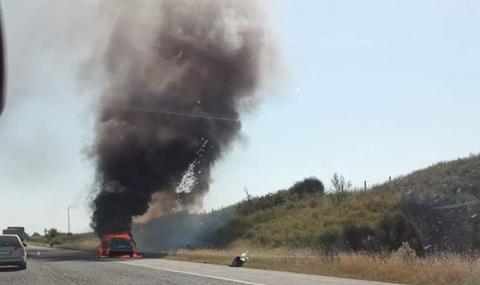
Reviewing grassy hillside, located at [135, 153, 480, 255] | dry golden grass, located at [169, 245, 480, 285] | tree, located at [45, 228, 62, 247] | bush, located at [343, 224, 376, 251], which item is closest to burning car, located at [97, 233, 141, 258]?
grassy hillside, located at [135, 153, 480, 255]

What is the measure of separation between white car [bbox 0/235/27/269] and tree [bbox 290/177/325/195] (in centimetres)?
5007

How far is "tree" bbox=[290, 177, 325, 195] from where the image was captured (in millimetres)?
77375

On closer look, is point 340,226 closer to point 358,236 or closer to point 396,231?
point 358,236

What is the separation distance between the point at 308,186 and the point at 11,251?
5416 centimetres

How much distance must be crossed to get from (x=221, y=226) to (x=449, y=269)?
47701 mm

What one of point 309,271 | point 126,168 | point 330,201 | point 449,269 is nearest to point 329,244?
point 330,201

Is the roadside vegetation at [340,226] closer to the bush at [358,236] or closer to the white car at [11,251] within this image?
the bush at [358,236]

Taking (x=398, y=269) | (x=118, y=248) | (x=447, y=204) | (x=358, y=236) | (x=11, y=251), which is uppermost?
(x=447, y=204)

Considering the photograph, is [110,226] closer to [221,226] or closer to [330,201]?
[221,226]

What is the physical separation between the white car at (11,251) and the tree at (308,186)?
50.1 meters

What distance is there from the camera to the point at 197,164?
5816 cm

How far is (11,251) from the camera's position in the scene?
27859 millimetres

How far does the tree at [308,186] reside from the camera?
254 ft

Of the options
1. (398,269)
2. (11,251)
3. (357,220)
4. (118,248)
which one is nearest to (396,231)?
(357,220)
